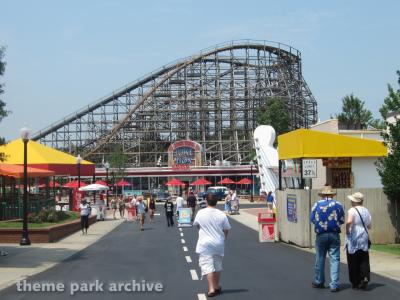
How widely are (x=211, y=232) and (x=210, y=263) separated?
516mm

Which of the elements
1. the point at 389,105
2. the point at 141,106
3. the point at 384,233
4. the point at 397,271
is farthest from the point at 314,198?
the point at 141,106

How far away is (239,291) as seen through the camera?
37.4 feet

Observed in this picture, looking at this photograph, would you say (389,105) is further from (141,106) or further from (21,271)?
(141,106)

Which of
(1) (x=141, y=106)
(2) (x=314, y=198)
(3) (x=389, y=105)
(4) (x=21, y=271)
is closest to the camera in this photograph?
(4) (x=21, y=271)

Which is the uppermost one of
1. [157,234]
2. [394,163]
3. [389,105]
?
[389,105]

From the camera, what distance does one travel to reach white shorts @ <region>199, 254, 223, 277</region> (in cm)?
1070

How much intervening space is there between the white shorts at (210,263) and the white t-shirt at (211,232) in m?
0.07

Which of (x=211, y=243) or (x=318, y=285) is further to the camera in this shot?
(x=318, y=285)

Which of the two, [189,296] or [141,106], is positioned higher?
[141,106]

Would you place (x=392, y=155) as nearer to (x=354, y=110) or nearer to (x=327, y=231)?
(x=327, y=231)

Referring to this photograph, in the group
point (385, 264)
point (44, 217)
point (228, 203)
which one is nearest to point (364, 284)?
point (385, 264)

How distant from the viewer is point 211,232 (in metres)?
10.9

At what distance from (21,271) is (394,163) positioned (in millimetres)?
10938

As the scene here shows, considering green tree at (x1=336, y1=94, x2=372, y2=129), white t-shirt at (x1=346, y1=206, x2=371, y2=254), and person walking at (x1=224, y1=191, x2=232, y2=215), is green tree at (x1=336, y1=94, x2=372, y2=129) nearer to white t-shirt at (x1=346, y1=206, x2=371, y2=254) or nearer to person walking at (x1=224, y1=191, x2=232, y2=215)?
person walking at (x1=224, y1=191, x2=232, y2=215)
